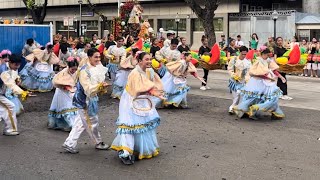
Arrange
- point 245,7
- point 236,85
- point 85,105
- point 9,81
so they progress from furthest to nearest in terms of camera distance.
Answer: point 245,7 → point 236,85 → point 9,81 → point 85,105

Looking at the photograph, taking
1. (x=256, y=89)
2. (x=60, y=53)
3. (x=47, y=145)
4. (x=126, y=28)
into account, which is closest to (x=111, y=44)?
(x=60, y=53)

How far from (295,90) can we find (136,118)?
9948 millimetres

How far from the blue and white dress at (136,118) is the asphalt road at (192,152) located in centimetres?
25

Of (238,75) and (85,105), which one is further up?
(238,75)

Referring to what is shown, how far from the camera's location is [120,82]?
1337 cm

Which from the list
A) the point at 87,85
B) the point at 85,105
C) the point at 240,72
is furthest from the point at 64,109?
the point at 240,72

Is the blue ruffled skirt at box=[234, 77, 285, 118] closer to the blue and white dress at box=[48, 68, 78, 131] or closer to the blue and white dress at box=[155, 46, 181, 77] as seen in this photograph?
the blue and white dress at box=[155, 46, 181, 77]

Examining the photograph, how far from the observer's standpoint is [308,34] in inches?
1286

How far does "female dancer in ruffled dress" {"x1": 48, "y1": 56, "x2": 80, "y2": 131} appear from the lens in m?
8.88

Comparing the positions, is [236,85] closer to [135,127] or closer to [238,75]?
[238,75]

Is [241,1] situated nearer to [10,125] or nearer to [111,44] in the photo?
[111,44]

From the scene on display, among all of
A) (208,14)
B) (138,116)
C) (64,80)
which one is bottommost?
(138,116)

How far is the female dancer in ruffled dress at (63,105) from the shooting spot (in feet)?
29.1

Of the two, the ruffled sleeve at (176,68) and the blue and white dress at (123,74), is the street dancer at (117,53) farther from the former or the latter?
the ruffled sleeve at (176,68)
